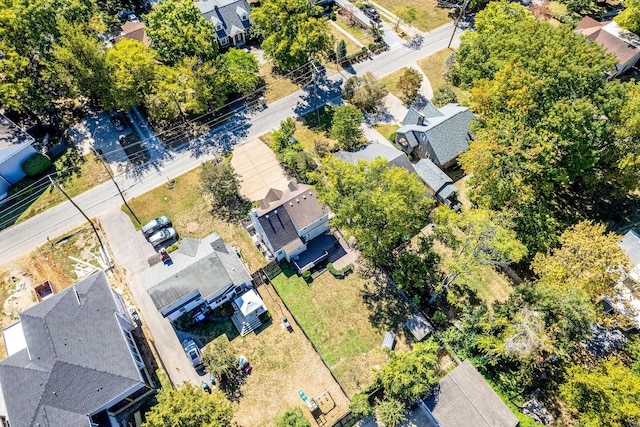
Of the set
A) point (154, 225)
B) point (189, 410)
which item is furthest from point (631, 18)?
point (189, 410)

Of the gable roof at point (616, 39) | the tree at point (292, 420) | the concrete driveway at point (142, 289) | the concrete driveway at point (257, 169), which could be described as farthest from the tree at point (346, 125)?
the gable roof at point (616, 39)

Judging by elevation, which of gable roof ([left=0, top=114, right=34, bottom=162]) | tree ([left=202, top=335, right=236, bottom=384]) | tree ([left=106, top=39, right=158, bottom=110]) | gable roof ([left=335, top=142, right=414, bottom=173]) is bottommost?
tree ([left=202, top=335, right=236, bottom=384])

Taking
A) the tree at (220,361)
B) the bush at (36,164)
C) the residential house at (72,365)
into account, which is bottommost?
the tree at (220,361)

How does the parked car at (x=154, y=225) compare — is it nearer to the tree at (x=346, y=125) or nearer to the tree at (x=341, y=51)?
the tree at (x=346, y=125)

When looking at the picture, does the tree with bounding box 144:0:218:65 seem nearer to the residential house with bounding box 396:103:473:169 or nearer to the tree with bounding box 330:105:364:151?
the tree with bounding box 330:105:364:151

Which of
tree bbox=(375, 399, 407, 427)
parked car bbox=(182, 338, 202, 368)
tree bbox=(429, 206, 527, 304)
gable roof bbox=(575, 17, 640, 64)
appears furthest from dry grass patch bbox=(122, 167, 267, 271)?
gable roof bbox=(575, 17, 640, 64)

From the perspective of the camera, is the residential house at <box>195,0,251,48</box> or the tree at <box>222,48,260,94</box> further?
the residential house at <box>195,0,251,48</box>

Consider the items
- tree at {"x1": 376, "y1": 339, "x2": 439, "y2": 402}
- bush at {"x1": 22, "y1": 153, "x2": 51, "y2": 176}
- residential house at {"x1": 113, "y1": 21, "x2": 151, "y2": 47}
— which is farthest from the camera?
residential house at {"x1": 113, "y1": 21, "x2": 151, "y2": 47}

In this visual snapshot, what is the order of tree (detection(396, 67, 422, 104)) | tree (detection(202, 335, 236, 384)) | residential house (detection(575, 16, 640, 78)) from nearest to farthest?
tree (detection(202, 335, 236, 384)) → tree (detection(396, 67, 422, 104)) → residential house (detection(575, 16, 640, 78))
